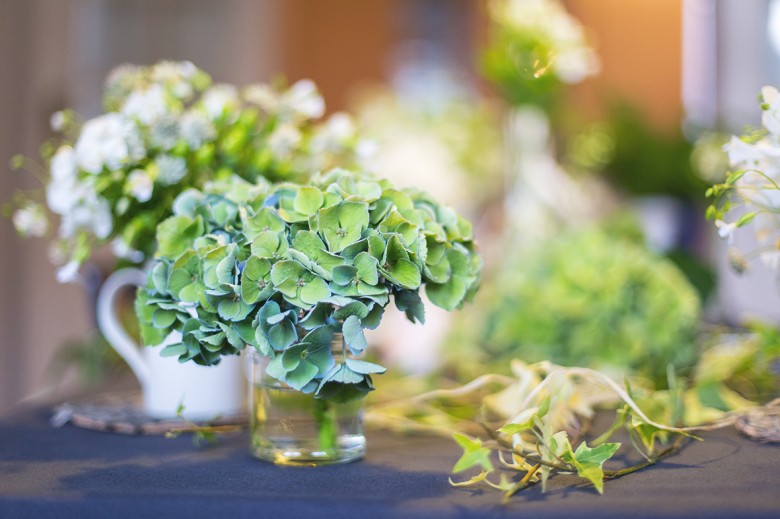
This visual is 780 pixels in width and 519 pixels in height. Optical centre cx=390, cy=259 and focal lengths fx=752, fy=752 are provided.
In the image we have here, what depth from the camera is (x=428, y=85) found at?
484 centimetres

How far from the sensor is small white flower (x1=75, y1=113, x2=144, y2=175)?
0.82 m

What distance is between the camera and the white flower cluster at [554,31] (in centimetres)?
179

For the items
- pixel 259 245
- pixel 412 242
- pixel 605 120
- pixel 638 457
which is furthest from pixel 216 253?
pixel 605 120

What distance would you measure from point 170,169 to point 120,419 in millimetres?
304

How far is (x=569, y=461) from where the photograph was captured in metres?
0.61

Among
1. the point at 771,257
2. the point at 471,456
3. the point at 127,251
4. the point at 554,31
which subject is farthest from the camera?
the point at 554,31

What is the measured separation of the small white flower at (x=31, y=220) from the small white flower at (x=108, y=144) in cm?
12

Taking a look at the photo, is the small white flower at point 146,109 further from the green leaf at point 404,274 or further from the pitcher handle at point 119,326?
the green leaf at point 404,274

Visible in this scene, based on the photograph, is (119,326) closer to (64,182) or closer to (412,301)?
(64,182)

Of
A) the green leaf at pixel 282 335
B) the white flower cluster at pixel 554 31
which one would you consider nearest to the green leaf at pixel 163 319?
the green leaf at pixel 282 335

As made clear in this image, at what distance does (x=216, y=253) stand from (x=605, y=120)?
1725 millimetres

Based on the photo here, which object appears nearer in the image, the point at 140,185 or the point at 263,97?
the point at 140,185

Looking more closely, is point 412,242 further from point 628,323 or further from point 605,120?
point 605,120

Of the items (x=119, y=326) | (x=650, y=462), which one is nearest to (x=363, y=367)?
(x=650, y=462)
